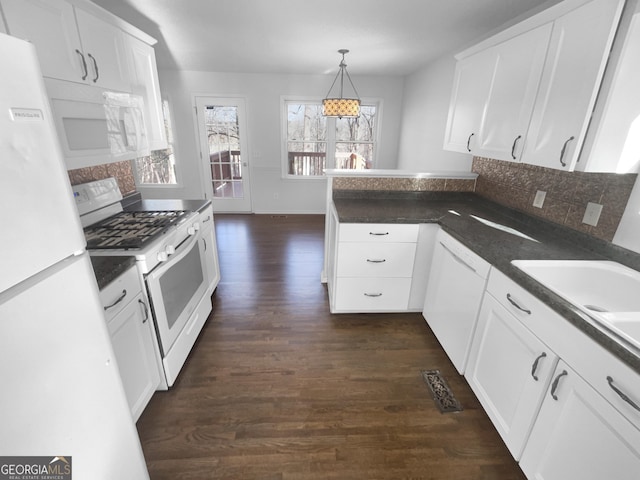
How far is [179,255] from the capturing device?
6.09 ft

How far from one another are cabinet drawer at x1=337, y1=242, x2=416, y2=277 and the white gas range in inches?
43.7

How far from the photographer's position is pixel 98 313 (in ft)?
2.71

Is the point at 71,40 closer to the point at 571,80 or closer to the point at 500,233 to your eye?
the point at 571,80

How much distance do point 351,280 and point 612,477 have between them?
166cm

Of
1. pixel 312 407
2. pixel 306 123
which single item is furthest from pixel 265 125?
pixel 312 407

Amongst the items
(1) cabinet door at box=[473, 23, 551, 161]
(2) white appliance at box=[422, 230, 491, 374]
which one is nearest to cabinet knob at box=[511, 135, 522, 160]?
(1) cabinet door at box=[473, 23, 551, 161]

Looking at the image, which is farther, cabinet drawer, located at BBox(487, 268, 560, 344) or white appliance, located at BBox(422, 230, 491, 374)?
white appliance, located at BBox(422, 230, 491, 374)

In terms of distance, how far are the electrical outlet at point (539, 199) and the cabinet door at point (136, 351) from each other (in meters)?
2.52

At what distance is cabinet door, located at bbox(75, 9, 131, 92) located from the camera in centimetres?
155

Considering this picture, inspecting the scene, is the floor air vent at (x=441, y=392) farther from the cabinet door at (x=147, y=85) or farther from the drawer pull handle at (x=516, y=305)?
the cabinet door at (x=147, y=85)

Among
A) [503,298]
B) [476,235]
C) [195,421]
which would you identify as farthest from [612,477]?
[195,421]

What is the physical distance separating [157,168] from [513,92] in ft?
17.6

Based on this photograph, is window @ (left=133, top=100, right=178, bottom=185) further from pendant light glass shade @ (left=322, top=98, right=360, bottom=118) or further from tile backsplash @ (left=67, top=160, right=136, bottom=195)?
pendant light glass shade @ (left=322, top=98, right=360, bottom=118)

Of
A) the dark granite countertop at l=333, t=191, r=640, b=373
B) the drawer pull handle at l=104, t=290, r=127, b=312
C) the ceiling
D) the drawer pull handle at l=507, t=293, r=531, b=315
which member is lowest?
the drawer pull handle at l=104, t=290, r=127, b=312
